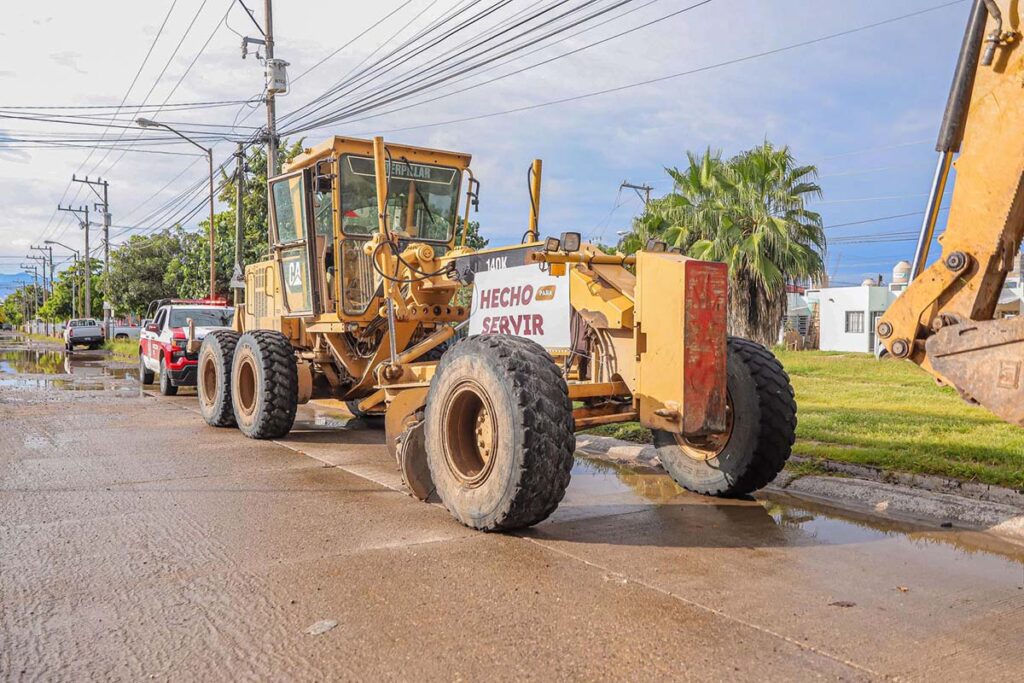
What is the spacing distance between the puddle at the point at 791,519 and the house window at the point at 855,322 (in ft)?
106

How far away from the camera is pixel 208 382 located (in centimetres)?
1109

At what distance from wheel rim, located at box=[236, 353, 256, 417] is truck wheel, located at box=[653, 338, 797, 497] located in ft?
18.7

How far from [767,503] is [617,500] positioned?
1.13 m

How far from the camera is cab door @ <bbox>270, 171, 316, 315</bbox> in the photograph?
9406mm

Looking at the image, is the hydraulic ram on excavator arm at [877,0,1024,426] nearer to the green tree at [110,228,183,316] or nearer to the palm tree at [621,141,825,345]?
the palm tree at [621,141,825,345]

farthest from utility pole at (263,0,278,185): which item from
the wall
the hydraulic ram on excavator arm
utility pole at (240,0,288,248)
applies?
the wall

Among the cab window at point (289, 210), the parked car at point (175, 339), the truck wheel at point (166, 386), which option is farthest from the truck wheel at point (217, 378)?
the truck wheel at point (166, 386)

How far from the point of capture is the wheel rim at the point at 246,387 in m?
9.81

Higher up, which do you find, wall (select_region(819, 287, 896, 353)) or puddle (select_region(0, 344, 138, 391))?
wall (select_region(819, 287, 896, 353))

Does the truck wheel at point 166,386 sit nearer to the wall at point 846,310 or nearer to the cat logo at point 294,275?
the cat logo at point 294,275

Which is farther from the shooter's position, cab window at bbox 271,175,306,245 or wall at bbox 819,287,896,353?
wall at bbox 819,287,896,353

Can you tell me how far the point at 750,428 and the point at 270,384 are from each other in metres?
5.46

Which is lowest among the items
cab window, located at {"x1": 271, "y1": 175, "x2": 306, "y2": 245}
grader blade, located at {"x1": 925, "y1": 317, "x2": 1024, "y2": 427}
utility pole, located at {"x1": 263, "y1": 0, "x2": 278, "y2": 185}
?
grader blade, located at {"x1": 925, "y1": 317, "x2": 1024, "y2": 427}

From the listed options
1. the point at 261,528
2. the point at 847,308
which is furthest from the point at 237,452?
the point at 847,308
